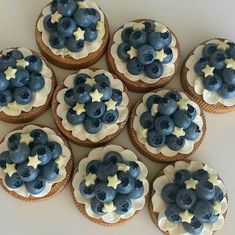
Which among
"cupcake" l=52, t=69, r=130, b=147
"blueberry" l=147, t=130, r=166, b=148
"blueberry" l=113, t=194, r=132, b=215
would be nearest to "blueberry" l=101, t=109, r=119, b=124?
"cupcake" l=52, t=69, r=130, b=147

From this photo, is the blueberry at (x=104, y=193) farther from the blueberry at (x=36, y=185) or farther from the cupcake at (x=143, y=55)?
the cupcake at (x=143, y=55)

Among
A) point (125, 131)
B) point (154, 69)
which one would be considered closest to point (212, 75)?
point (154, 69)

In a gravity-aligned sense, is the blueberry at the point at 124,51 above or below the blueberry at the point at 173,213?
above

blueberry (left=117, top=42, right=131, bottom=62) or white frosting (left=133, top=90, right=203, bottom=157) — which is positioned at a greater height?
blueberry (left=117, top=42, right=131, bottom=62)

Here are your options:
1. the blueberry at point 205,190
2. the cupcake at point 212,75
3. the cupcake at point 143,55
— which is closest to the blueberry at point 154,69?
the cupcake at point 143,55

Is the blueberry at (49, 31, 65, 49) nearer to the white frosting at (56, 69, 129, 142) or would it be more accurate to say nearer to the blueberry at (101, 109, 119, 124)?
the white frosting at (56, 69, 129, 142)

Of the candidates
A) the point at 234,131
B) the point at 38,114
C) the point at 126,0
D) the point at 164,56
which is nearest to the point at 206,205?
the point at 234,131
